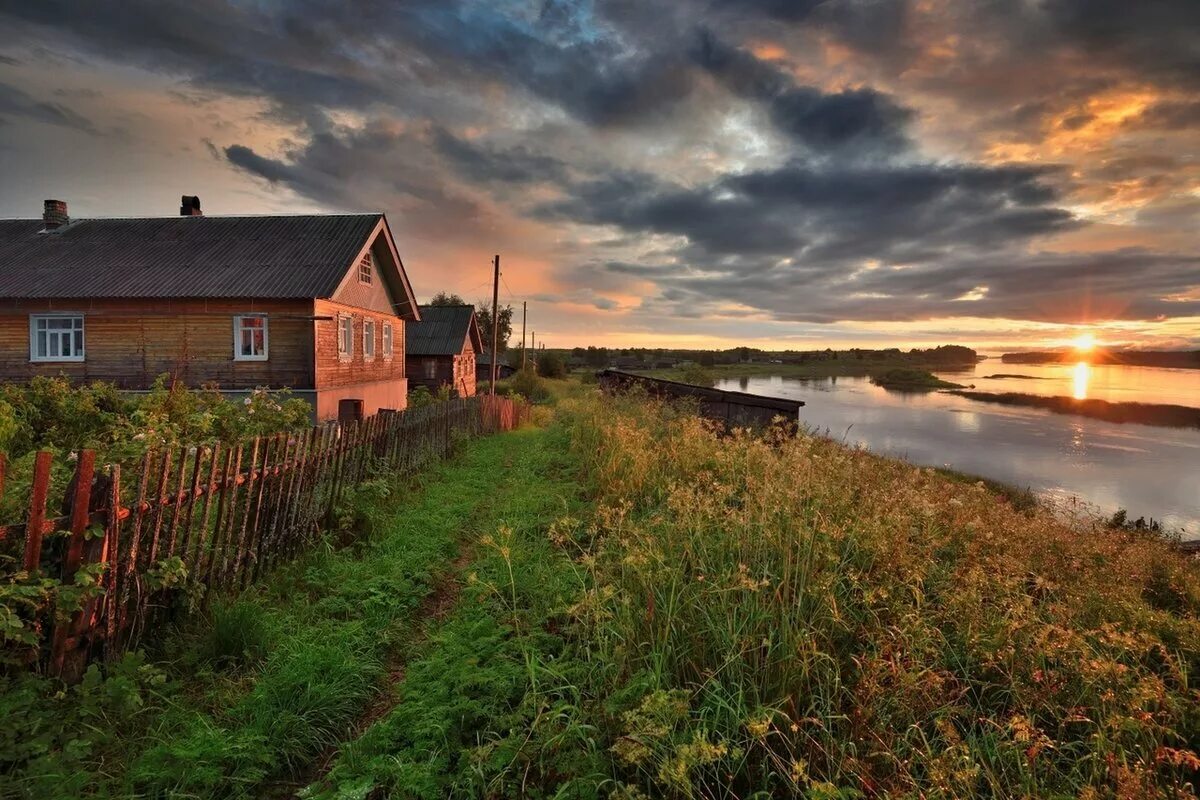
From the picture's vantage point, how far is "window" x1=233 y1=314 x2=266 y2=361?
54.9ft

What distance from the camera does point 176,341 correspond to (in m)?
16.8

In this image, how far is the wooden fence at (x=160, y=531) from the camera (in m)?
3.09

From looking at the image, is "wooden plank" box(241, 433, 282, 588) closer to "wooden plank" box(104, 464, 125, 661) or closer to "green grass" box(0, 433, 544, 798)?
"green grass" box(0, 433, 544, 798)

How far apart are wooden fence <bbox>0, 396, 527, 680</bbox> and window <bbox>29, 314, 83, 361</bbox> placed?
17.6m

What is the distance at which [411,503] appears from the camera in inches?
295

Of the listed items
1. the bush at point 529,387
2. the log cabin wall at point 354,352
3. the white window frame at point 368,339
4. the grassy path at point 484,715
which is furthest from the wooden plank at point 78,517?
Result: the bush at point 529,387

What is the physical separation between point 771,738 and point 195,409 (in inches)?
311

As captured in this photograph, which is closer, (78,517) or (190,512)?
(78,517)

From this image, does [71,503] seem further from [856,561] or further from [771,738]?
[856,561]

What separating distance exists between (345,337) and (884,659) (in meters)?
19.3

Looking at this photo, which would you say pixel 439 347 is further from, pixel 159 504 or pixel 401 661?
pixel 401 661

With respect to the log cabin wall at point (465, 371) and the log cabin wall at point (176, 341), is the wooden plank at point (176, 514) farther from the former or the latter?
the log cabin wall at point (465, 371)

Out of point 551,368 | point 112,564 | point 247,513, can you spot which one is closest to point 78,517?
point 112,564

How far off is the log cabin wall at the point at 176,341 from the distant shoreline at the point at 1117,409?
45212mm
